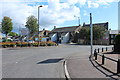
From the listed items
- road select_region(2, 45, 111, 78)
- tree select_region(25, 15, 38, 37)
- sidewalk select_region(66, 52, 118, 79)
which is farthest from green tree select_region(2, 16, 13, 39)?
sidewalk select_region(66, 52, 118, 79)

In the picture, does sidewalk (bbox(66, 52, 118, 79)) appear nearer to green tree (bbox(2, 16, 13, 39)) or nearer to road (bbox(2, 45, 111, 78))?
road (bbox(2, 45, 111, 78))

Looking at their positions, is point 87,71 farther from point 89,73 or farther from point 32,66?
point 32,66

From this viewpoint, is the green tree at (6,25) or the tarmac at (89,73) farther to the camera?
the green tree at (6,25)

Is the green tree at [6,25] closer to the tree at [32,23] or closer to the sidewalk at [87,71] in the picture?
the tree at [32,23]

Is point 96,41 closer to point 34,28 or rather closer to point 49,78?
point 34,28

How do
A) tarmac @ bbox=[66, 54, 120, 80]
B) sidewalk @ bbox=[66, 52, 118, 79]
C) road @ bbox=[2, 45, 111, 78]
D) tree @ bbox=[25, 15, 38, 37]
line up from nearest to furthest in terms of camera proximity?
tarmac @ bbox=[66, 54, 120, 80] → sidewalk @ bbox=[66, 52, 118, 79] → road @ bbox=[2, 45, 111, 78] → tree @ bbox=[25, 15, 38, 37]

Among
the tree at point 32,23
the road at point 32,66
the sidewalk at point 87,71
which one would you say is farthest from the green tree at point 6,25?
the sidewalk at point 87,71

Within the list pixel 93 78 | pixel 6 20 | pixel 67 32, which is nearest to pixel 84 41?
pixel 67 32

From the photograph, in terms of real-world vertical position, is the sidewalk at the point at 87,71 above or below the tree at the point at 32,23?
below

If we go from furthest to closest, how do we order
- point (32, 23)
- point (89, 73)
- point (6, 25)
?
point (6, 25) < point (32, 23) < point (89, 73)

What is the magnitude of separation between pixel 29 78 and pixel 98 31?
4360 centimetres

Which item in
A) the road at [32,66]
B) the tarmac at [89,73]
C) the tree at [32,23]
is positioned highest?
the tree at [32,23]

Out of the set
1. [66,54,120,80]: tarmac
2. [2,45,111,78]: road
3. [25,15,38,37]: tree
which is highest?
[25,15,38,37]: tree

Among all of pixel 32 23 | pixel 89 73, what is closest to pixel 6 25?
pixel 32 23
